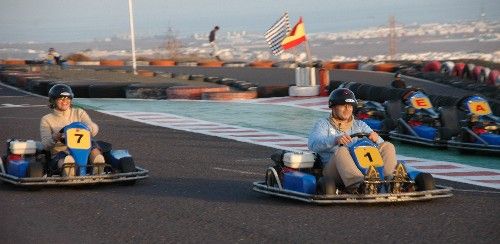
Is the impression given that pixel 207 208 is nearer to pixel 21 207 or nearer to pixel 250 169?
pixel 21 207

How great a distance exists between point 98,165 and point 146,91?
1527 centimetres

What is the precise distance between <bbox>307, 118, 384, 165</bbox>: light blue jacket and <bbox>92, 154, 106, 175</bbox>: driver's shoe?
218 centimetres

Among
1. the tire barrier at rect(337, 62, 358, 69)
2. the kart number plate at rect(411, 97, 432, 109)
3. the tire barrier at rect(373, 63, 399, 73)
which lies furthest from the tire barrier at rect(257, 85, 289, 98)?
the tire barrier at rect(337, 62, 358, 69)

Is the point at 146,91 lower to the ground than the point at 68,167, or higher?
lower

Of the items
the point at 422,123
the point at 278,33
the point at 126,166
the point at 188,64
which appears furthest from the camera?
the point at 188,64

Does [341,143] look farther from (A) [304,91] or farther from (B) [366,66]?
(B) [366,66]

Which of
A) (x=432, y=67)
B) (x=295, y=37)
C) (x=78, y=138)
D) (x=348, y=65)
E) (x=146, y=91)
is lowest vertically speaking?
(x=348, y=65)

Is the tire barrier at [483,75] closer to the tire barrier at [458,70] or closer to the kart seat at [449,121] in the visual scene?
the tire barrier at [458,70]

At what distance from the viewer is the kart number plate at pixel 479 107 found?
1584 centimetres

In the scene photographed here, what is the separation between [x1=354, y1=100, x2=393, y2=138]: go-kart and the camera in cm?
1759

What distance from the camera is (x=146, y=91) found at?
1071 inches

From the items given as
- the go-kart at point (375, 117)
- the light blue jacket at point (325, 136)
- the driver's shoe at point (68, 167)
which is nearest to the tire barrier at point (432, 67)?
the go-kart at point (375, 117)

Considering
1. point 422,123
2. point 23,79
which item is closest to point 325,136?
point 422,123

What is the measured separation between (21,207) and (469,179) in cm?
475
